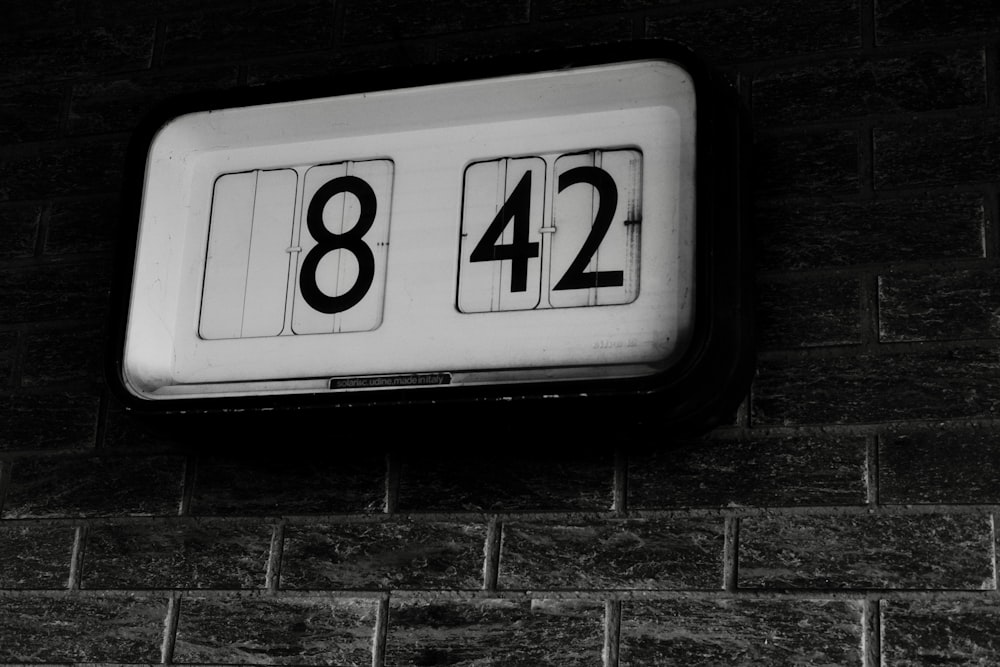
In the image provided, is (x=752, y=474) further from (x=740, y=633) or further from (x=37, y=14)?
(x=37, y=14)

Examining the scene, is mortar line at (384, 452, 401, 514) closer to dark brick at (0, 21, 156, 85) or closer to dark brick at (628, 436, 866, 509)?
dark brick at (628, 436, 866, 509)

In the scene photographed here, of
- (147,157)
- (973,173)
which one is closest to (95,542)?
(147,157)

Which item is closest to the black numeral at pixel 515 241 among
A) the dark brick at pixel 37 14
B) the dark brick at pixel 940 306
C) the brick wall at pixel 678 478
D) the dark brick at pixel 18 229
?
the brick wall at pixel 678 478

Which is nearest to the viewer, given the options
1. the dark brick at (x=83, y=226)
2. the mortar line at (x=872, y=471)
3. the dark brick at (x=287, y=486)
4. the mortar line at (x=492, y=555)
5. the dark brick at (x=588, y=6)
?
the mortar line at (x=872, y=471)

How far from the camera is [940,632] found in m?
1.48

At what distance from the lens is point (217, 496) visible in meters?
1.82

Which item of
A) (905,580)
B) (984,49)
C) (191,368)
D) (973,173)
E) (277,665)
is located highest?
(984,49)

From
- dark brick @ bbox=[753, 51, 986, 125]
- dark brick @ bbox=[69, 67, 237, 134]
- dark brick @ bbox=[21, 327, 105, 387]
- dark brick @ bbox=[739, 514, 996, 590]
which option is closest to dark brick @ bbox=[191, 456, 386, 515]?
dark brick @ bbox=[21, 327, 105, 387]

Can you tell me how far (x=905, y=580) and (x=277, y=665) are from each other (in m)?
0.81

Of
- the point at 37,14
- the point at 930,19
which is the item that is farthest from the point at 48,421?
the point at 930,19

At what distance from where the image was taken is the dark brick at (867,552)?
151 centimetres

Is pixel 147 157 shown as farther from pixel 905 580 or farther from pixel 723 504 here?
pixel 905 580

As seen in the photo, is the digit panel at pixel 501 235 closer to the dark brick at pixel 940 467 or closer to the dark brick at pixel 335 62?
the dark brick at pixel 335 62

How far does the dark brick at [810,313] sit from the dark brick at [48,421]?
100 cm
